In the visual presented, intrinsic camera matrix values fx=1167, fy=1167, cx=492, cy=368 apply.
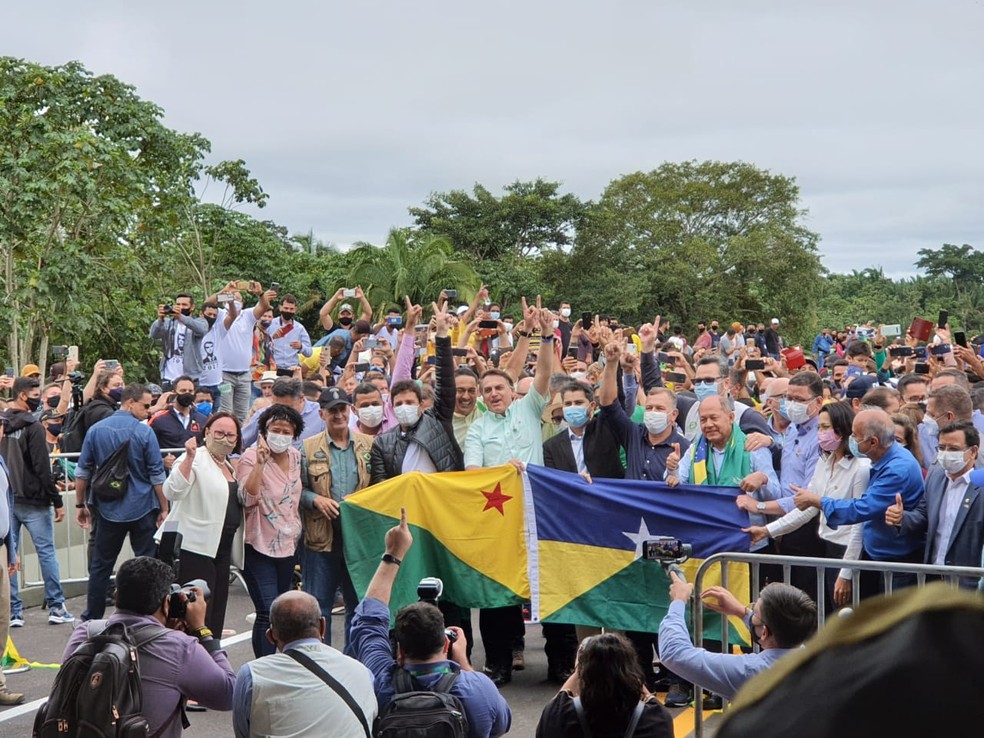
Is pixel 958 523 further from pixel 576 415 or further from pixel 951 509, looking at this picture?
pixel 576 415

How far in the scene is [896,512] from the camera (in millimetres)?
6645

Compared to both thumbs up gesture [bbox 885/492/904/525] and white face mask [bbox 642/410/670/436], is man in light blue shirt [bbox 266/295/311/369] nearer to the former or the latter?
white face mask [bbox 642/410/670/436]

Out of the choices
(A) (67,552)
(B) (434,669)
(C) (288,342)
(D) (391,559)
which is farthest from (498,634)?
(C) (288,342)

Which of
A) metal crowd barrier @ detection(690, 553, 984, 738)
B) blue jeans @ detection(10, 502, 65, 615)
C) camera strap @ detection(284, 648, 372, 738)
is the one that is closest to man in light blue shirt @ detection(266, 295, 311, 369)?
blue jeans @ detection(10, 502, 65, 615)

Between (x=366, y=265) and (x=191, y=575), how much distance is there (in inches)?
1137

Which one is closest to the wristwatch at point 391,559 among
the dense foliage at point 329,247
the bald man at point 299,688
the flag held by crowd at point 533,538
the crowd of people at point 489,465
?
the crowd of people at point 489,465

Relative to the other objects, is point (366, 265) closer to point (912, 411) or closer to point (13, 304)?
point (13, 304)

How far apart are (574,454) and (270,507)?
2.18 metres

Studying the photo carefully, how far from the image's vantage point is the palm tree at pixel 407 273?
35.8 metres

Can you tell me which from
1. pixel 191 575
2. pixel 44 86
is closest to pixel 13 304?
pixel 44 86

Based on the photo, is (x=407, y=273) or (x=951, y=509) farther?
(x=407, y=273)

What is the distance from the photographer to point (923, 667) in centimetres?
77

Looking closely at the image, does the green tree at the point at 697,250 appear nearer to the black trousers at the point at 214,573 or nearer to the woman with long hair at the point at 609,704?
the black trousers at the point at 214,573

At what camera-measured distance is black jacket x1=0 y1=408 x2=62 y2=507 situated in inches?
397
